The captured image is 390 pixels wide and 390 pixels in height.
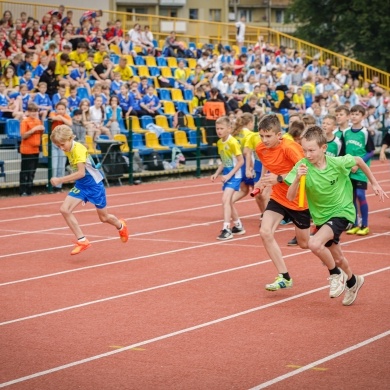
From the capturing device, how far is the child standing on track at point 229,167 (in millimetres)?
13953

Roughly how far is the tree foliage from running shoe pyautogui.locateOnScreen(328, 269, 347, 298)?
41949mm

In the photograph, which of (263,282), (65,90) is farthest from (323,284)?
(65,90)

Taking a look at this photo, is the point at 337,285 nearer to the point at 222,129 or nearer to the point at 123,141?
the point at 222,129

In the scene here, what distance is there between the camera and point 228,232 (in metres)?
14.2

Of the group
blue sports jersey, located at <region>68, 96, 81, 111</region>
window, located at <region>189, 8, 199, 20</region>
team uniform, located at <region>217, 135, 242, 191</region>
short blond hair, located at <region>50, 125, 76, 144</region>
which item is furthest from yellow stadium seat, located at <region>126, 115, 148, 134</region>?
window, located at <region>189, 8, 199, 20</region>

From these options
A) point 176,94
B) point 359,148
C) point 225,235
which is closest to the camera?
point 225,235

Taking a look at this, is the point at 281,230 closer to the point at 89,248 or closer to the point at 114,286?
the point at 89,248

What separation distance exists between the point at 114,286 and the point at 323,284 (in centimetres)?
221

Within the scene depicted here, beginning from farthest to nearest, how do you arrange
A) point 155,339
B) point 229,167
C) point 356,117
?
point 229,167 < point 356,117 < point 155,339

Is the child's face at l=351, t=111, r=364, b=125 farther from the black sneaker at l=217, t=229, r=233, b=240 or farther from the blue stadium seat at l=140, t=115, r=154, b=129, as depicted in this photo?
the blue stadium seat at l=140, t=115, r=154, b=129

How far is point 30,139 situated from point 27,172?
0.68 metres

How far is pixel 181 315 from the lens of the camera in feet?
29.5

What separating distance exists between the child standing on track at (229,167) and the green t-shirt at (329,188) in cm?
465

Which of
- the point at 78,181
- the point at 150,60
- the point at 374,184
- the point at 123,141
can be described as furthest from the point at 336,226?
the point at 150,60
